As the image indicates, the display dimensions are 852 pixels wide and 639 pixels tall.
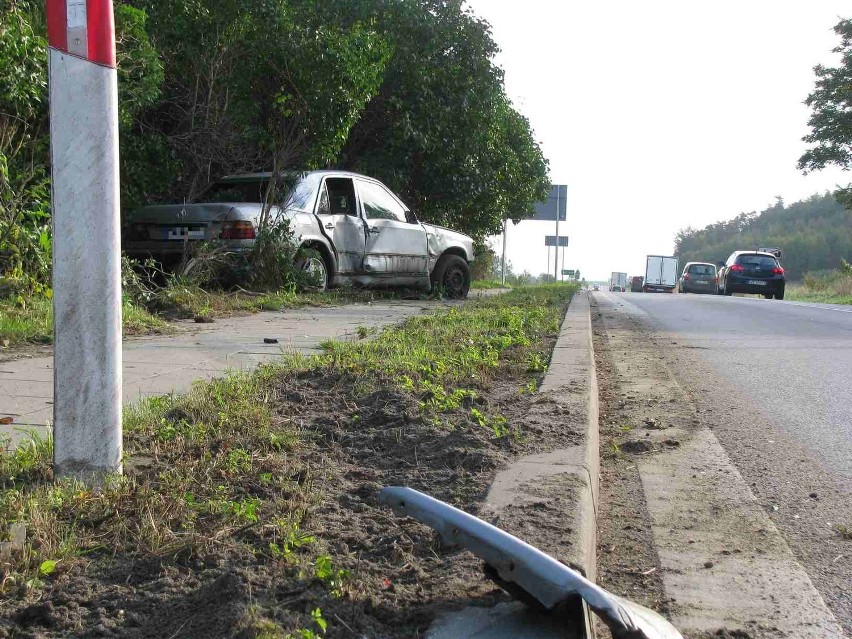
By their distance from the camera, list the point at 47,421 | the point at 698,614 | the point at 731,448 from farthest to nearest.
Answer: the point at 731,448 → the point at 47,421 → the point at 698,614

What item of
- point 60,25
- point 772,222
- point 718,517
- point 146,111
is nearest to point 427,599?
point 718,517

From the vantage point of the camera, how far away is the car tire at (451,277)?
41.1ft

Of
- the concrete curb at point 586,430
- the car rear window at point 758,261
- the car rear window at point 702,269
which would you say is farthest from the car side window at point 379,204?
the car rear window at point 702,269

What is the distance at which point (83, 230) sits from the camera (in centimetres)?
251

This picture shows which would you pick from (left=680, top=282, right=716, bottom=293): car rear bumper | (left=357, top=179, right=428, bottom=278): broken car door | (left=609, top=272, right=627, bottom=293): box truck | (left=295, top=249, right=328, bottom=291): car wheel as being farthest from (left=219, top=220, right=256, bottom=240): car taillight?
(left=609, top=272, right=627, bottom=293): box truck

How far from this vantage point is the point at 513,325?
7477 mm

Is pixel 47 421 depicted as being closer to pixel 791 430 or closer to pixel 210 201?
A: pixel 791 430

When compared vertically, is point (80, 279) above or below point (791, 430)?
above

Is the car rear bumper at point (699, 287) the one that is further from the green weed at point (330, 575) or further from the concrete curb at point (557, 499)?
the green weed at point (330, 575)

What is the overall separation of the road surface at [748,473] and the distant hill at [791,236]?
87.3 meters

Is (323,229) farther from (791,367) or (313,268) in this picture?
(791,367)

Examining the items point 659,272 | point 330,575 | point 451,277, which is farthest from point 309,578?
point 659,272

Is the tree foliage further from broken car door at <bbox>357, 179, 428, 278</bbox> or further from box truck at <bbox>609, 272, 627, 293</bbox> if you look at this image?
box truck at <bbox>609, 272, 627, 293</bbox>

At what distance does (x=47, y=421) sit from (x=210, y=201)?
690cm
